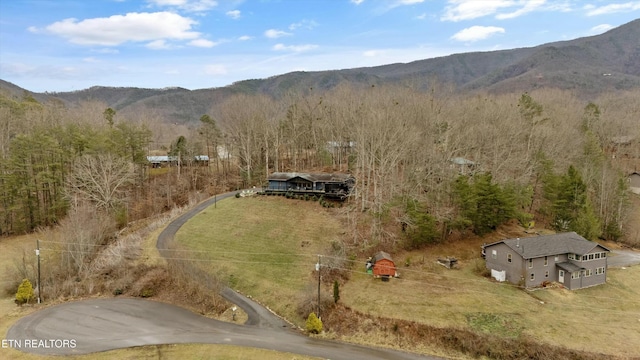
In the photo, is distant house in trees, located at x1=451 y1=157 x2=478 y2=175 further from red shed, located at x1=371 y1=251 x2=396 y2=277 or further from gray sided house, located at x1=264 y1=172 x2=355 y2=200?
red shed, located at x1=371 y1=251 x2=396 y2=277

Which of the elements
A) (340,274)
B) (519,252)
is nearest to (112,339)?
(340,274)

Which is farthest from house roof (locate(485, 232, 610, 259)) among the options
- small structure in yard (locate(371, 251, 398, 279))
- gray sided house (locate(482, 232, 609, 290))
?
small structure in yard (locate(371, 251, 398, 279))

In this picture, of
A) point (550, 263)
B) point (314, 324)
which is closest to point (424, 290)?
point (314, 324)

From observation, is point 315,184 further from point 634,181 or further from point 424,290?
point 634,181

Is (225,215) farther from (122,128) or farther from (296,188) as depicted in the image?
(122,128)

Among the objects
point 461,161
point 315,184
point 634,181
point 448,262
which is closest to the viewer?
point 448,262

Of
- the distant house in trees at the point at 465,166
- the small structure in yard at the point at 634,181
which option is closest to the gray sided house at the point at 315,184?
the distant house in trees at the point at 465,166

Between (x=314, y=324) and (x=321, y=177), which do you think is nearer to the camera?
(x=314, y=324)
